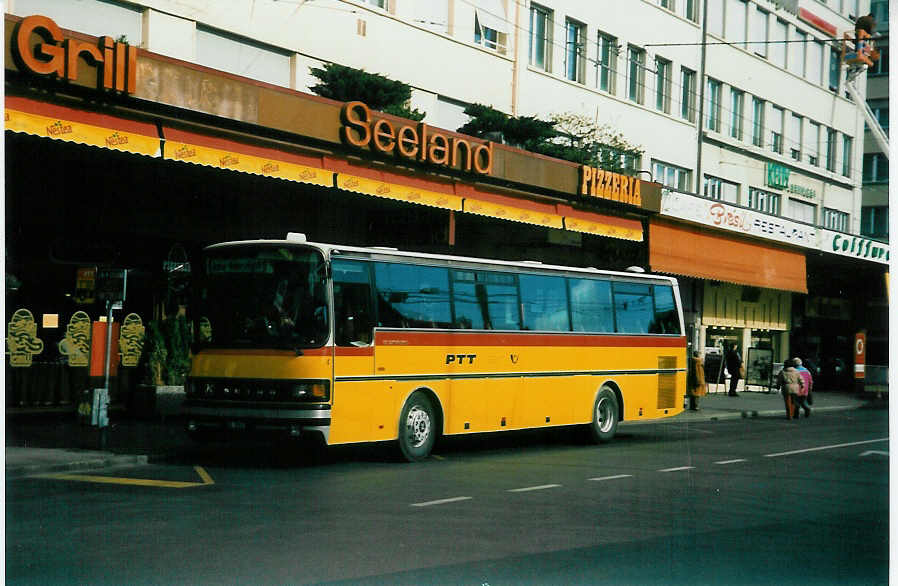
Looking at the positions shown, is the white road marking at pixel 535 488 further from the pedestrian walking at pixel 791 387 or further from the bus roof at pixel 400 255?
the pedestrian walking at pixel 791 387

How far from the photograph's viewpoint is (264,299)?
15.5 m

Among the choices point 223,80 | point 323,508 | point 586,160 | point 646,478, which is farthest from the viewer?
point 586,160

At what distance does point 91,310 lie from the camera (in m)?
21.1

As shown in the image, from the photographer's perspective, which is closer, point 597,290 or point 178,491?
point 178,491

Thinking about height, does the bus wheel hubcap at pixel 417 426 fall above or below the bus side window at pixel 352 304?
below

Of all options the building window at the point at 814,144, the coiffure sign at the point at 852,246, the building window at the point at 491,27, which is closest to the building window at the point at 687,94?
the coiffure sign at the point at 852,246

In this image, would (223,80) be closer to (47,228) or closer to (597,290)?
(47,228)

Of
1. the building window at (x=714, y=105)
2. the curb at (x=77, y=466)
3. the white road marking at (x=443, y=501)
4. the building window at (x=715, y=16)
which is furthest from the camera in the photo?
the building window at (x=714, y=105)

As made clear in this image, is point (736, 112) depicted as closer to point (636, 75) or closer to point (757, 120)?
point (757, 120)

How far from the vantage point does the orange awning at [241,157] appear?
17484mm

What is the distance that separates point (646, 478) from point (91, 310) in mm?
10981

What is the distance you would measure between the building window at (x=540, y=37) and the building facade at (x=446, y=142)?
0.23 feet

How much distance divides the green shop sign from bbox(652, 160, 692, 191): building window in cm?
460

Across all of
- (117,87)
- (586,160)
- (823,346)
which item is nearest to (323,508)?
(117,87)
